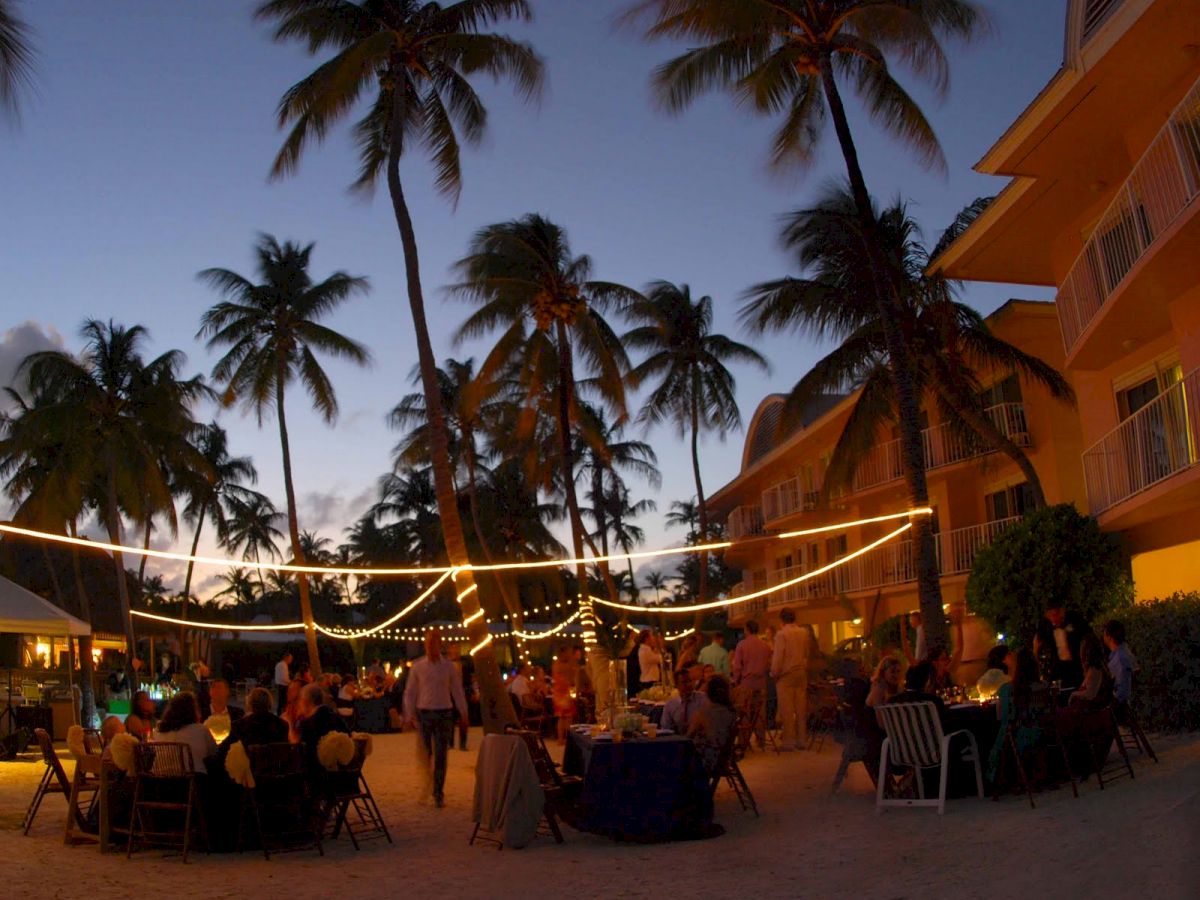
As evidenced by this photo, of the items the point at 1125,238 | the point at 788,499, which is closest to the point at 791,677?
the point at 1125,238

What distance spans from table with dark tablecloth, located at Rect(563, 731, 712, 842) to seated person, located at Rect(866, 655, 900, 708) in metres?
2.55

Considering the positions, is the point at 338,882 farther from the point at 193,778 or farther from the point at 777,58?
the point at 777,58

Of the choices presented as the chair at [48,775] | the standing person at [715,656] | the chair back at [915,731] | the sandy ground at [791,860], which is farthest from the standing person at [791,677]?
the chair at [48,775]

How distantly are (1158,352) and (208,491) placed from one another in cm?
3023

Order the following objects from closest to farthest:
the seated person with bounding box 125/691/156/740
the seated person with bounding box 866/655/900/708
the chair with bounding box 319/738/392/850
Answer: the chair with bounding box 319/738/392/850 < the seated person with bounding box 866/655/900/708 < the seated person with bounding box 125/691/156/740

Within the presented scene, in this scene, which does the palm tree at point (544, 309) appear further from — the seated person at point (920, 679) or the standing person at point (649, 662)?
the seated person at point (920, 679)

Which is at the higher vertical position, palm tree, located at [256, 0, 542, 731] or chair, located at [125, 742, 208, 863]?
palm tree, located at [256, 0, 542, 731]

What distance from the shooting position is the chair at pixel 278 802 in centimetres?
916

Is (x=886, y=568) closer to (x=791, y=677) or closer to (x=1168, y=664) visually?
(x=791, y=677)

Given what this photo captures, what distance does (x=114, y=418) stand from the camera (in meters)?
31.0

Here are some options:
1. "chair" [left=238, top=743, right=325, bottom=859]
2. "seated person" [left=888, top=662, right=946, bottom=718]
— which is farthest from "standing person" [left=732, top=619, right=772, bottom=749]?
"chair" [left=238, top=743, right=325, bottom=859]

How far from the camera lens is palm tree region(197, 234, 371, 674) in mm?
32125

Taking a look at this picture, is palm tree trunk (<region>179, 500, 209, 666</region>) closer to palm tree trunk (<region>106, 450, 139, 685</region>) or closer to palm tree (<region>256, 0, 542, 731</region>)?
palm tree trunk (<region>106, 450, 139, 685</region>)

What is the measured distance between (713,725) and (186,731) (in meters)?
4.28
